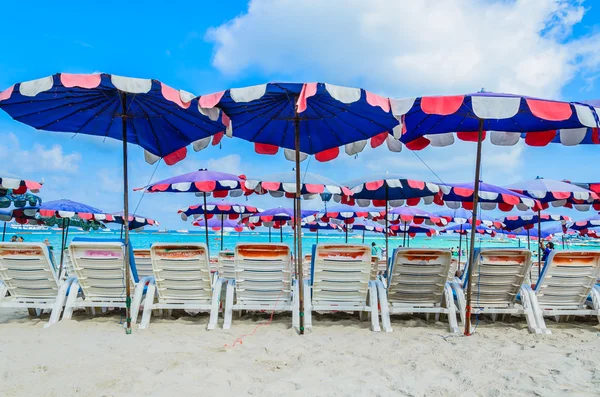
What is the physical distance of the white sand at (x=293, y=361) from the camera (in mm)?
2553

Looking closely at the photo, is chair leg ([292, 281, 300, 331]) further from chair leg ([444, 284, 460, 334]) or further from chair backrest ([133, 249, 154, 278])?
chair backrest ([133, 249, 154, 278])

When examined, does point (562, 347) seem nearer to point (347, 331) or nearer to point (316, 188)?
point (347, 331)

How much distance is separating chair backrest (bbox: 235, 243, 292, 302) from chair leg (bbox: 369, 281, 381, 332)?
844mm

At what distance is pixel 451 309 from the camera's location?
427 centimetres

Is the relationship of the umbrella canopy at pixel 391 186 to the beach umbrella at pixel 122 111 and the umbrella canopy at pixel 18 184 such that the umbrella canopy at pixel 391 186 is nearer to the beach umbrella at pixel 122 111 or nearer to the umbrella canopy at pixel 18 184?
the beach umbrella at pixel 122 111

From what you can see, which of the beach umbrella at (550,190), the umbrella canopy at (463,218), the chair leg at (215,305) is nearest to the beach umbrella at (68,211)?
the chair leg at (215,305)

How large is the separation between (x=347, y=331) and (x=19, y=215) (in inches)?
420

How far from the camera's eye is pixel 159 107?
4395mm

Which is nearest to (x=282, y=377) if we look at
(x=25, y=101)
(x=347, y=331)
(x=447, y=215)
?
(x=347, y=331)

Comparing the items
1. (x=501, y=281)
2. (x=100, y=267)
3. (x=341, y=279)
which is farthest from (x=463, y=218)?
(x=100, y=267)

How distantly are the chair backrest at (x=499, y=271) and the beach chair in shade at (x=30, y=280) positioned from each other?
4.23m

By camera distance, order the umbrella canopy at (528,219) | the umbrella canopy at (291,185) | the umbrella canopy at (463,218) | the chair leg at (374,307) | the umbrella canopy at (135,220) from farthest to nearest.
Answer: the umbrella canopy at (463,218)
the umbrella canopy at (528,219)
the umbrella canopy at (135,220)
the umbrella canopy at (291,185)
the chair leg at (374,307)

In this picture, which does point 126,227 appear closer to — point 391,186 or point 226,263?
point 226,263

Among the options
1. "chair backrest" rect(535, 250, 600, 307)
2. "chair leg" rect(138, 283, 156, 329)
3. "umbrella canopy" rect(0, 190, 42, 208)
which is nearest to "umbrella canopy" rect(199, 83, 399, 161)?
"chair leg" rect(138, 283, 156, 329)
